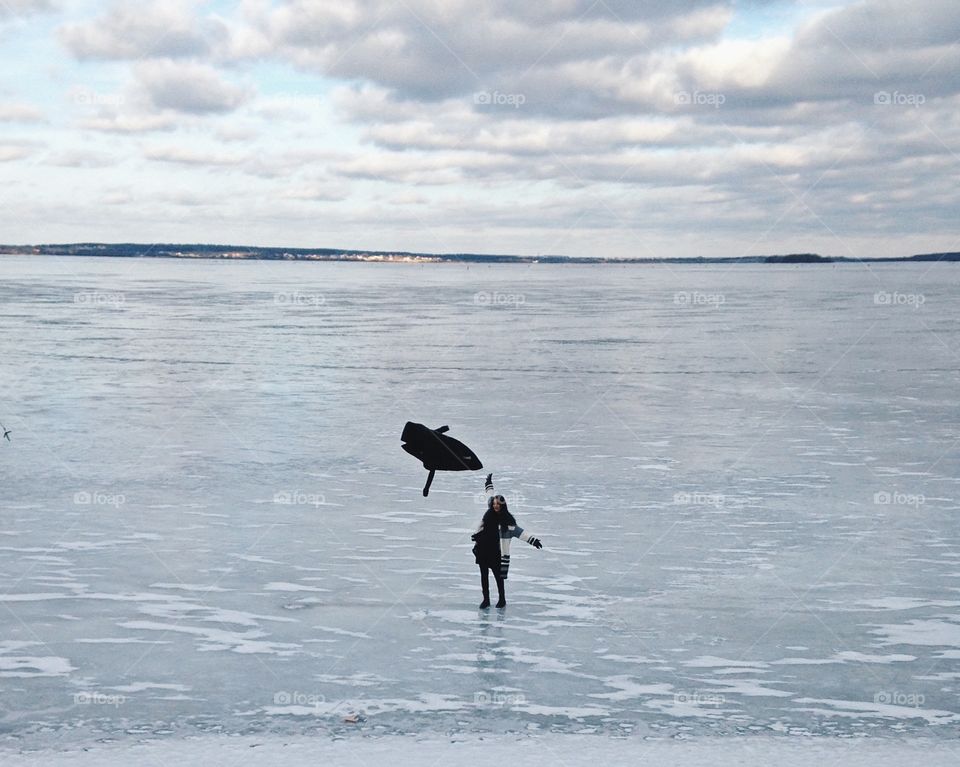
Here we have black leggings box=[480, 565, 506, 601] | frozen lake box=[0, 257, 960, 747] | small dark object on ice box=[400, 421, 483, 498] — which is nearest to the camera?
frozen lake box=[0, 257, 960, 747]

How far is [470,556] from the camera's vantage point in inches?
592

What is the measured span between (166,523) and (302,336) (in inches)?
1295

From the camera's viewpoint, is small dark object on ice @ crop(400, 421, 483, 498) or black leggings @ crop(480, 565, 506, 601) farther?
small dark object on ice @ crop(400, 421, 483, 498)

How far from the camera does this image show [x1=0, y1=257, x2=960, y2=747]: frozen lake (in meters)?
10.2

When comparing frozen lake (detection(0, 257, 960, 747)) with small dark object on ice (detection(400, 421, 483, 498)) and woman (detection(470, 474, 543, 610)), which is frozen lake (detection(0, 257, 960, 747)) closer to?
woman (detection(470, 474, 543, 610))

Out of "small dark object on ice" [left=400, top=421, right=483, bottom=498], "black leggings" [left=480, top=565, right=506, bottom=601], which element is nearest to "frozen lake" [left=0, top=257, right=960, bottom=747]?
"black leggings" [left=480, top=565, right=506, bottom=601]

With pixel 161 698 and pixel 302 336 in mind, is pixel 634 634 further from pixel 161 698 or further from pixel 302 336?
pixel 302 336

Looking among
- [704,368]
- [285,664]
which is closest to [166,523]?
[285,664]

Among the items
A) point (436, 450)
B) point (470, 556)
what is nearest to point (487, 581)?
point (470, 556)

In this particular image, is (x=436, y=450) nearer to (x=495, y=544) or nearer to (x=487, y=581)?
(x=495, y=544)

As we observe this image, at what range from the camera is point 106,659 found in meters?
11.1

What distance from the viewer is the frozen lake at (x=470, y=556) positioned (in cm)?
1023

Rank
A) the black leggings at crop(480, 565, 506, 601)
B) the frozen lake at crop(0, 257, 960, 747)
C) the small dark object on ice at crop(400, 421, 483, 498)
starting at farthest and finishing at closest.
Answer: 1. the small dark object on ice at crop(400, 421, 483, 498)
2. the black leggings at crop(480, 565, 506, 601)
3. the frozen lake at crop(0, 257, 960, 747)

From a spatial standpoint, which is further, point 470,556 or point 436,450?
point 436,450
